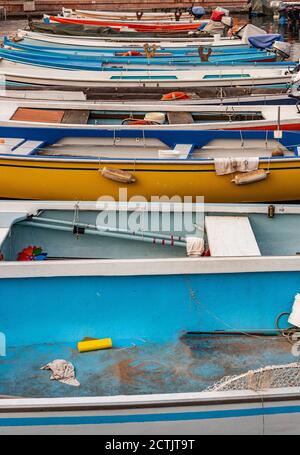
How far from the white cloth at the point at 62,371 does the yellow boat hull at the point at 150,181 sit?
398 centimetres

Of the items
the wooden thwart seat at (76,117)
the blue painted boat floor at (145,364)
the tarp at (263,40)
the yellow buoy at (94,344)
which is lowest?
the blue painted boat floor at (145,364)

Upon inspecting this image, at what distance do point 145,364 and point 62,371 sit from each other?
755 millimetres

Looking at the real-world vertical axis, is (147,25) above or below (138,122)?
above

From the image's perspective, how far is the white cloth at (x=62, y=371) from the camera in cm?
616

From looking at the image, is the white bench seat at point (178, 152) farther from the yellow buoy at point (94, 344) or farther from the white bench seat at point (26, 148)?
the yellow buoy at point (94, 344)

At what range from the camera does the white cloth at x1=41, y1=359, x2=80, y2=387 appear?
6.16m

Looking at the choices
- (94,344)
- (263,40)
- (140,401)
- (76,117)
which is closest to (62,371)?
(94,344)

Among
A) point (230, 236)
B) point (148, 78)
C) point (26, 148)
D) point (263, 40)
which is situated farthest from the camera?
point (263, 40)

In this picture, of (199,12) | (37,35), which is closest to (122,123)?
(37,35)

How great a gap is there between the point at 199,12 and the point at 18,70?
15.4 m

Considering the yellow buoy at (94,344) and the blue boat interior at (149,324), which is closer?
the blue boat interior at (149,324)

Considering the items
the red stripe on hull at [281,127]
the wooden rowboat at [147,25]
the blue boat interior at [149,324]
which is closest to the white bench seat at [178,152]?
the red stripe on hull at [281,127]

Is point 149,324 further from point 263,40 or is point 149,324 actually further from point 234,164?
point 263,40

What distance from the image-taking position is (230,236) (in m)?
7.63
